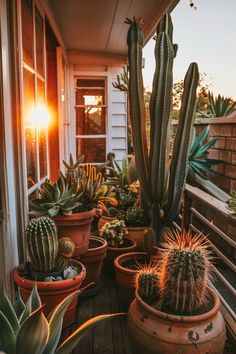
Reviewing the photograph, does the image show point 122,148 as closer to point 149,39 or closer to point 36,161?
point 149,39

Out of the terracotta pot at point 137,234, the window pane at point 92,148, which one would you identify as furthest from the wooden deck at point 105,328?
the window pane at point 92,148

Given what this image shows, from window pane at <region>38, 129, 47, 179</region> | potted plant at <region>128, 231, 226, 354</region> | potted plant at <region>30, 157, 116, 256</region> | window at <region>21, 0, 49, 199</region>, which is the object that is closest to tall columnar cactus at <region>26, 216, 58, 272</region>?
potted plant at <region>30, 157, 116, 256</region>

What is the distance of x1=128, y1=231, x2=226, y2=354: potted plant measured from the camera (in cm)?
142

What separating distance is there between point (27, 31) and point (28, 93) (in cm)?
43

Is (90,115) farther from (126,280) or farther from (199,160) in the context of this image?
(126,280)

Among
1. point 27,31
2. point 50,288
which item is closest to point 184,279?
point 50,288

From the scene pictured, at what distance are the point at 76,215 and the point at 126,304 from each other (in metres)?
0.68

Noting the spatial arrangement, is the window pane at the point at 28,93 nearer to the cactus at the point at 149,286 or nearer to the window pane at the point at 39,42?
the window pane at the point at 39,42

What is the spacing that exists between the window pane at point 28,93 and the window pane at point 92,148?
2872 millimetres

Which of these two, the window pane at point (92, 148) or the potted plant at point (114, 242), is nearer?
the potted plant at point (114, 242)

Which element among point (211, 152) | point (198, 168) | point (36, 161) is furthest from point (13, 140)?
point (211, 152)

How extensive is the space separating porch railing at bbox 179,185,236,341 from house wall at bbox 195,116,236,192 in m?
0.34

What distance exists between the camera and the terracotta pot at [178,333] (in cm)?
141

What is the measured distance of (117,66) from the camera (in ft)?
17.1
